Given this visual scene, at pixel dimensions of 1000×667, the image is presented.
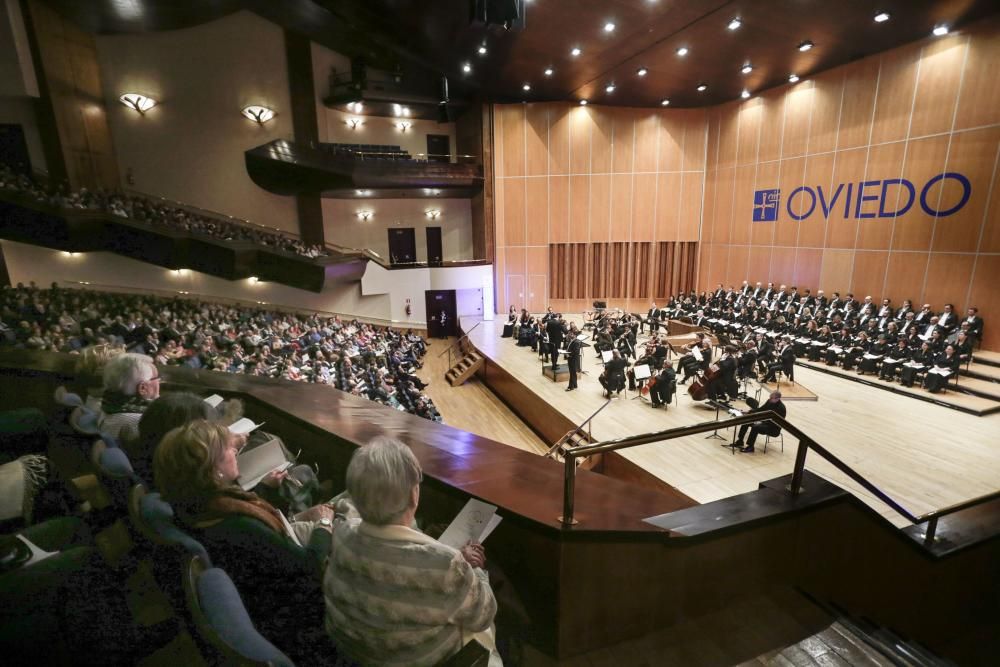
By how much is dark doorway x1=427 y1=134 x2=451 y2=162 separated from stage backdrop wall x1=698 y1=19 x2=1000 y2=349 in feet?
31.2

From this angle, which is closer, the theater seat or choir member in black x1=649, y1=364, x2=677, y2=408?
the theater seat

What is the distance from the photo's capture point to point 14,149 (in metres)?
11.0

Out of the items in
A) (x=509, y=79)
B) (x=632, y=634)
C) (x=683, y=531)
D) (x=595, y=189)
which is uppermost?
(x=509, y=79)

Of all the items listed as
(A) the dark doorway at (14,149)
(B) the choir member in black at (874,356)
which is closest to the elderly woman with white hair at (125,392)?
(B) the choir member in black at (874,356)

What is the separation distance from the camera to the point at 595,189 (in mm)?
16953

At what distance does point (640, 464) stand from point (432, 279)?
37.8 feet

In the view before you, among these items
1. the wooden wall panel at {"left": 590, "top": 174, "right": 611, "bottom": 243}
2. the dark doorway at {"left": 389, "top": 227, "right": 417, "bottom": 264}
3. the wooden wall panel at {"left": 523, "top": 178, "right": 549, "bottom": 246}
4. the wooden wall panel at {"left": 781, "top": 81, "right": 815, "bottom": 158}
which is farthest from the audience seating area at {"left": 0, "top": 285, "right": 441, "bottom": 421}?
the wooden wall panel at {"left": 781, "top": 81, "right": 815, "bottom": 158}

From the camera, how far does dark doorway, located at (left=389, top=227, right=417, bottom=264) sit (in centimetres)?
1730

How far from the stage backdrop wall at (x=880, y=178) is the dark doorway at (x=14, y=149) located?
19236 mm

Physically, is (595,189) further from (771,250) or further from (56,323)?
(56,323)

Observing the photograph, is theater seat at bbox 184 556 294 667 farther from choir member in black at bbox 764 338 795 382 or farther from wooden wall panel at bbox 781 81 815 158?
wooden wall panel at bbox 781 81 815 158

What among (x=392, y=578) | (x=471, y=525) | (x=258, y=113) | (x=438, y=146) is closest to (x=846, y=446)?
(x=471, y=525)

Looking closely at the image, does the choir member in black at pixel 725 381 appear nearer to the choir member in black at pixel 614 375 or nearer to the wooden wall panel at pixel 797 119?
the choir member in black at pixel 614 375

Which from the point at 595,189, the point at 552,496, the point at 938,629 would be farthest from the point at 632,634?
the point at 595,189
